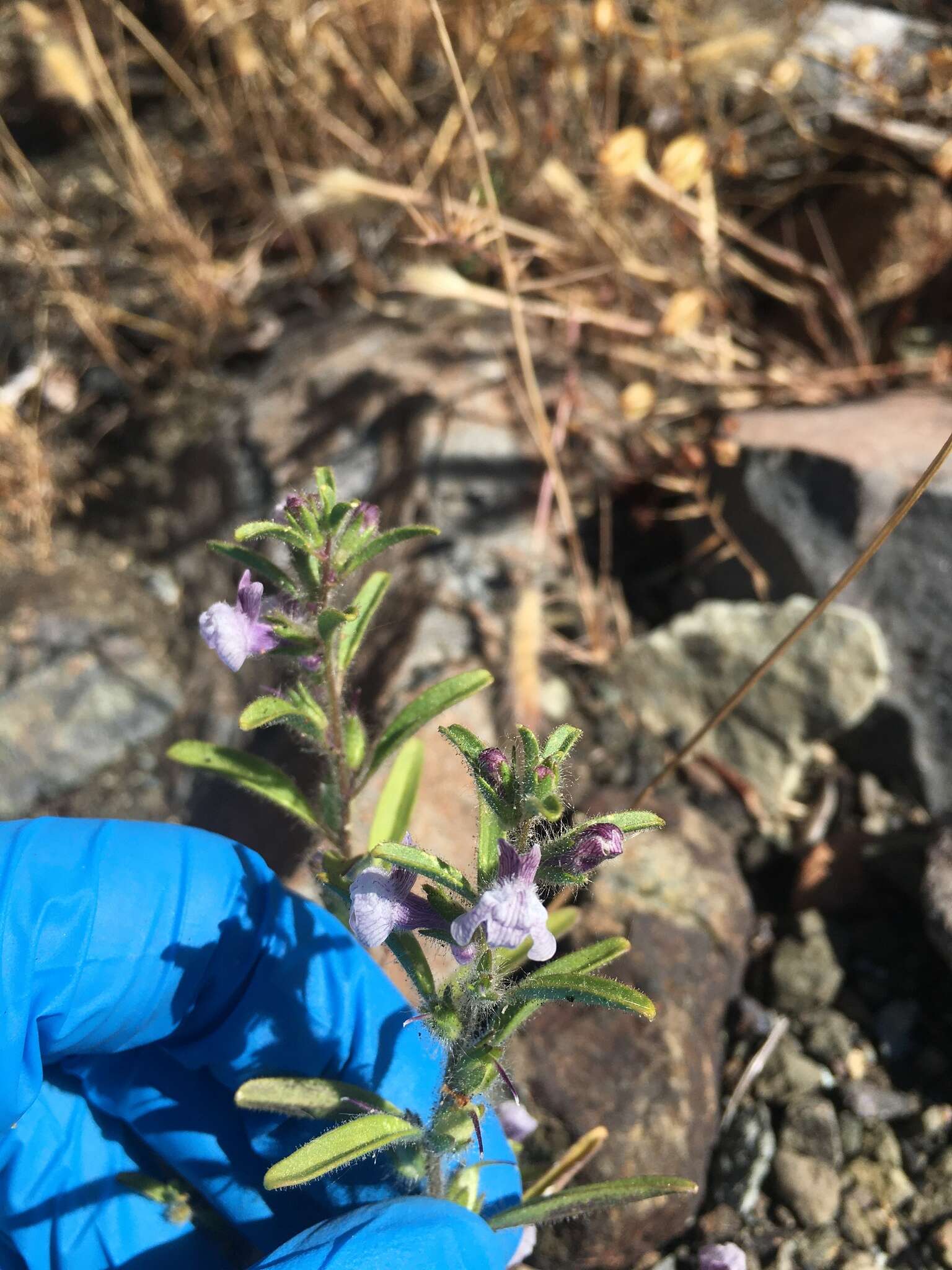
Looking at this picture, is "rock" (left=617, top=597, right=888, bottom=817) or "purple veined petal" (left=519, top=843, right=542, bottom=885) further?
"rock" (left=617, top=597, right=888, bottom=817)

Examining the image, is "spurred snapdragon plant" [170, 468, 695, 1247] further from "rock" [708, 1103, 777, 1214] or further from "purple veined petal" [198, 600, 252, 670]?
"rock" [708, 1103, 777, 1214]

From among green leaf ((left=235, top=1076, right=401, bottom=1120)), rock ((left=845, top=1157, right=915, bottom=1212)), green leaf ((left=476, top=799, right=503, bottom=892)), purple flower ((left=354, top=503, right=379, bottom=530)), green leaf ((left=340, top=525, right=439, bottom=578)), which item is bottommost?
rock ((left=845, top=1157, right=915, bottom=1212))

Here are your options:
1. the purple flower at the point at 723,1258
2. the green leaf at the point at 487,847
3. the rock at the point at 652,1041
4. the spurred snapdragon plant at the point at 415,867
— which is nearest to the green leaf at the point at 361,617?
the spurred snapdragon plant at the point at 415,867

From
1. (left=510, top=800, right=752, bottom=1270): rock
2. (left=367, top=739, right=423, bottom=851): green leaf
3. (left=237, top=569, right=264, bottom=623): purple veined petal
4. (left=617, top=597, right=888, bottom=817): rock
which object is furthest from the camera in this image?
(left=617, top=597, right=888, bottom=817): rock

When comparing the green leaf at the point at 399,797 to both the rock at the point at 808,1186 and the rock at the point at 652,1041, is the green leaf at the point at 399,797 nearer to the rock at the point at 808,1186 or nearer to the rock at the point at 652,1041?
the rock at the point at 652,1041

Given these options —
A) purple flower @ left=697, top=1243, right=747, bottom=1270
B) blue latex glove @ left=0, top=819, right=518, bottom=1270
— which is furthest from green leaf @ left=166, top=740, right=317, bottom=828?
purple flower @ left=697, top=1243, right=747, bottom=1270

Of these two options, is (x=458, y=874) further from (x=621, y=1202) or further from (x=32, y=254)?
(x=32, y=254)
